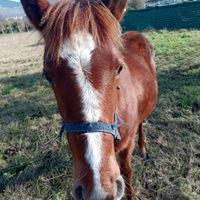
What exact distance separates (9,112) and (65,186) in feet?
10.2

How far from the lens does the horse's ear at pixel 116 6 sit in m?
1.56

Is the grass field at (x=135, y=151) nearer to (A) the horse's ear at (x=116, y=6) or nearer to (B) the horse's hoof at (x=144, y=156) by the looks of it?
(B) the horse's hoof at (x=144, y=156)

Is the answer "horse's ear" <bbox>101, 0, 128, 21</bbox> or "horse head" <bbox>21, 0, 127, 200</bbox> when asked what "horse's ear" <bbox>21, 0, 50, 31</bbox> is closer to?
"horse head" <bbox>21, 0, 127, 200</bbox>

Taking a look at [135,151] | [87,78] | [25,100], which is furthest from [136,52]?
[25,100]

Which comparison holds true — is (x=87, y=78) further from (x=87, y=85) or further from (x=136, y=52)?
(x=136, y=52)

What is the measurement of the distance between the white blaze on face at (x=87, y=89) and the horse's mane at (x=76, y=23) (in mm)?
69

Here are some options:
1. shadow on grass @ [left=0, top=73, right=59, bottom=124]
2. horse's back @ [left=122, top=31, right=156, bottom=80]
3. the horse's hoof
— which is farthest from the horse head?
shadow on grass @ [left=0, top=73, right=59, bottom=124]

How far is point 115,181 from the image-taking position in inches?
42.4

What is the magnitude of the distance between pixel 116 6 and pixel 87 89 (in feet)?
3.36

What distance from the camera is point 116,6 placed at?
158 centimetres

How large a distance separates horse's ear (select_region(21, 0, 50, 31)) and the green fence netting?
44.4 feet

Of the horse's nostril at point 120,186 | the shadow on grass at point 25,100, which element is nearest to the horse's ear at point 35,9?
the horse's nostril at point 120,186

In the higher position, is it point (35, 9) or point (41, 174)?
point (35, 9)

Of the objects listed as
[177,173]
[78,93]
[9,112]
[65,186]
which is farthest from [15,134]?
[177,173]
